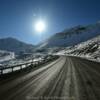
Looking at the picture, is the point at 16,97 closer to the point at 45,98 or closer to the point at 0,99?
the point at 0,99

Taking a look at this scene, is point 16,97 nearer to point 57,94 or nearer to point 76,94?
point 57,94

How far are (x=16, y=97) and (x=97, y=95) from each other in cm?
429

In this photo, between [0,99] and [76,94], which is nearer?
[0,99]

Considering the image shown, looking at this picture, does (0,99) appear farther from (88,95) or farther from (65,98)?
(88,95)

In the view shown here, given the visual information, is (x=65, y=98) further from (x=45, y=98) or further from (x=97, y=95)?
(x=97, y=95)

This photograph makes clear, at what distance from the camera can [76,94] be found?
24.3 ft

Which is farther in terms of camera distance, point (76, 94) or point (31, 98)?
point (76, 94)

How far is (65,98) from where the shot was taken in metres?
6.75

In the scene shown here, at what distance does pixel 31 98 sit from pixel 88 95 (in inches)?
119

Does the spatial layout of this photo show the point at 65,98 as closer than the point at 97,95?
Yes

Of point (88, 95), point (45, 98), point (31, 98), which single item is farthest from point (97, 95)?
point (31, 98)

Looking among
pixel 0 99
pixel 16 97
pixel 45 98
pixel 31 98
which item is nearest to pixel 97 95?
pixel 45 98

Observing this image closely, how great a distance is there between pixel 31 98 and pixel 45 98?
2.34ft

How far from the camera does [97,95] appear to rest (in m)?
7.20
